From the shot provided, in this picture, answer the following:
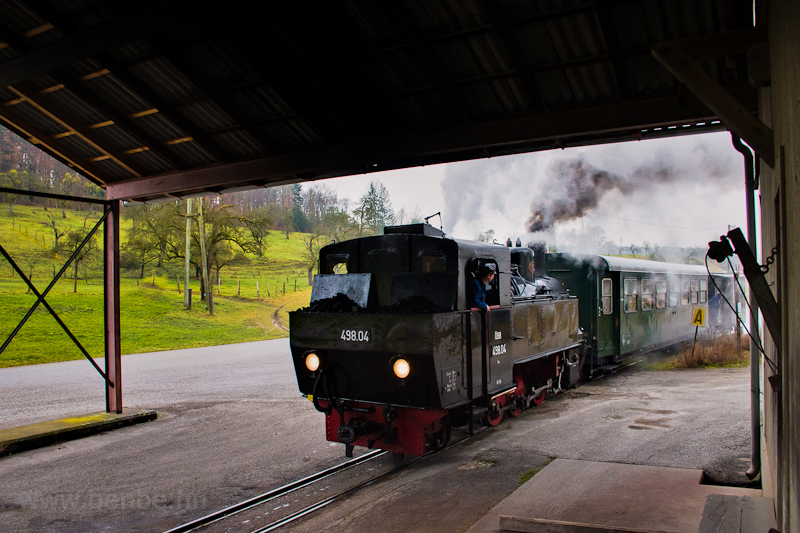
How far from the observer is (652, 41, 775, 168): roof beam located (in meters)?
3.19

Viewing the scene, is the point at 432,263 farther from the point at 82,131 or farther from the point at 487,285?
the point at 82,131

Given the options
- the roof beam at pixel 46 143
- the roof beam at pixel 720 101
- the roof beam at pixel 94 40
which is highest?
the roof beam at pixel 94 40

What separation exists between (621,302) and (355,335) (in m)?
8.56

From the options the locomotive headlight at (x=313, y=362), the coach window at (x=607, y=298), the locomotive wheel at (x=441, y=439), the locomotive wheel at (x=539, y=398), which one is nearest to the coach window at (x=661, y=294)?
the coach window at (x=607, y=298)

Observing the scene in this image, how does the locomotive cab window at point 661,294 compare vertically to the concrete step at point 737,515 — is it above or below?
above

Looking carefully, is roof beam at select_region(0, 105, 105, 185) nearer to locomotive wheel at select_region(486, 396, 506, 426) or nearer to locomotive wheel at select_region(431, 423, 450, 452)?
locomotive wheel at select_region(431, 423, 450, 452)

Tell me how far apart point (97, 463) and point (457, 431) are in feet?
17.0

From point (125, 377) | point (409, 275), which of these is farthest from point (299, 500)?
point (125, 377)

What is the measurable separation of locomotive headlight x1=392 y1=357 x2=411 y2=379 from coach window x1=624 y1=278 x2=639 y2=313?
29.1ft

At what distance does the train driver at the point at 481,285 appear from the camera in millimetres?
7250

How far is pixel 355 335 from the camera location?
22.3ft

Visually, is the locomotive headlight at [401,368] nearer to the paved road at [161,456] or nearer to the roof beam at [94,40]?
the paved road at [161,456]

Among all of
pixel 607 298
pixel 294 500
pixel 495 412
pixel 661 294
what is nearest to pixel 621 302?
pixel 607 298

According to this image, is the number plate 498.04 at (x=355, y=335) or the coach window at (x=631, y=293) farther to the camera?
the coach window at (x=631, y=293)
